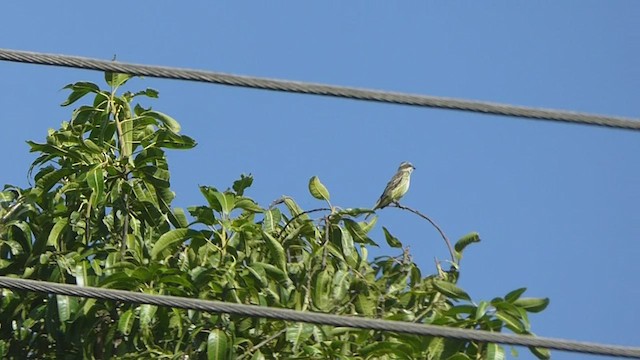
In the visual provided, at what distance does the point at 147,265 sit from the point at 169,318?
0.26m

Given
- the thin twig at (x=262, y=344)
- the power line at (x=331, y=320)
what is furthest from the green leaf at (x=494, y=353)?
the power line at (x=331, y=320)

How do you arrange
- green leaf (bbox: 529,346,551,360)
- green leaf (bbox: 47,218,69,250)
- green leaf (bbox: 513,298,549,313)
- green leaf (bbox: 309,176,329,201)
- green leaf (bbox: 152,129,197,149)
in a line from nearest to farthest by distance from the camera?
green leaf (bbox: 529,346,551,360) < green leaf (bbox: 513,298,549,313) < green leaf (bbox: 47,218,69,250) < green leaf (bbox: 152,129,197,149) < green leaf (bbox: 309,176,329,201)

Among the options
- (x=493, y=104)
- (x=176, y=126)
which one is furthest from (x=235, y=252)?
(x=493, y=104)

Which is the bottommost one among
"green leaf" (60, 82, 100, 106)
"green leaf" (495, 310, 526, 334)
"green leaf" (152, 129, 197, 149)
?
"green leaf" (495, 310, 526, 334)

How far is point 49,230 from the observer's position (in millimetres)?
6148

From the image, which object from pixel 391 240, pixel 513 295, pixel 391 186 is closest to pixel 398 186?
pixel 391 186

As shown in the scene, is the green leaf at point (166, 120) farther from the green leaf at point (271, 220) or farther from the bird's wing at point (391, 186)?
the bird's wing at point (391, 186)

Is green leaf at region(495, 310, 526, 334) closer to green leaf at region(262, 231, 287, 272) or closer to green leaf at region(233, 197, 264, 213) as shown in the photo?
green leaf at region(262, 231, 287, 272)

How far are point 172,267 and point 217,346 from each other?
526mm

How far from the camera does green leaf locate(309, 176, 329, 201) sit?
6457 millimetres

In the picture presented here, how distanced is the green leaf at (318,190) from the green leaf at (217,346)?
3.20ft

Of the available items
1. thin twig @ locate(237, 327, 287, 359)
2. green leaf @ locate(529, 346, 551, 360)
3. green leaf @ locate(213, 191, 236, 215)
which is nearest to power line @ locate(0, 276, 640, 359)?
green leaf @ locate(529, 346, 551, 360)

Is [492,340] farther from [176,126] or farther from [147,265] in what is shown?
[176,126]

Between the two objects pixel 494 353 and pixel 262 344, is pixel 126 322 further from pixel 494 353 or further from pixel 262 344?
pixel 494 353
